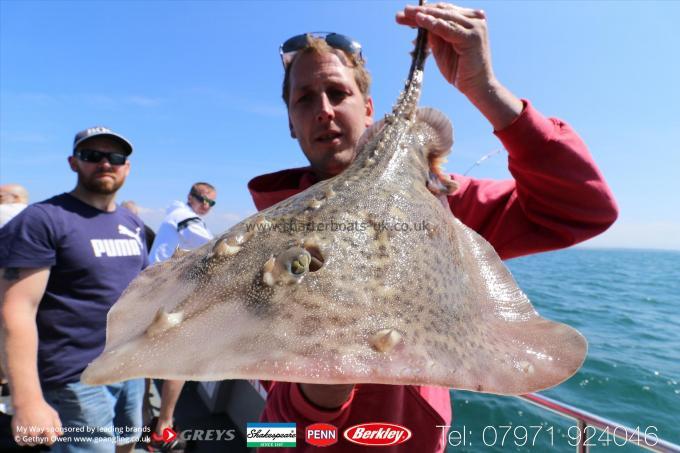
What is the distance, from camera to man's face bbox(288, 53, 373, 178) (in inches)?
104

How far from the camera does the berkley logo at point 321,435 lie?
185 cm

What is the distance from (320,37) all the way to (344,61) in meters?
0.44

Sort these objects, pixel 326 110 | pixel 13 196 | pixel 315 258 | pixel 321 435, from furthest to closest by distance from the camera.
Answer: pixel 13 196 < pixel 326 110 < pixel 321 435 < pixel 315 258

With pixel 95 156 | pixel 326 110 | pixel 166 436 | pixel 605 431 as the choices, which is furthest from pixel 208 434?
pixel 326 110

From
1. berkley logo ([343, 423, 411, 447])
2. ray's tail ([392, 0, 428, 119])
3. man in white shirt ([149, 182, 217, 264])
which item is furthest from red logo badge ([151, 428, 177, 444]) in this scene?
ray's tail ([392, 0, 428, 119])

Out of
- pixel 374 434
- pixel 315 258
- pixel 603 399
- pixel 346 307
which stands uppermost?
pixel 315 258

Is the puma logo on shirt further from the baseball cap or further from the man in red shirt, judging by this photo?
the man in red shirt

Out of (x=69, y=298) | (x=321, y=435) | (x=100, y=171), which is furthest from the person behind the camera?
(x=100, y=171)

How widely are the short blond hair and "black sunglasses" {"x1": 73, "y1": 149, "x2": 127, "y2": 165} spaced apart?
2.73 metres

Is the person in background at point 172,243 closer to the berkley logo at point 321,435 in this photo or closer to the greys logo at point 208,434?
the greys logo at point 208,434

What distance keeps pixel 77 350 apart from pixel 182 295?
11.4ft

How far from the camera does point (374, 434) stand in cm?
189

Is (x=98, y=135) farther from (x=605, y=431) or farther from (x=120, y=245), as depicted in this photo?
(x=605, y=431)

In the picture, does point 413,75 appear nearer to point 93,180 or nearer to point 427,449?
point 427,449
